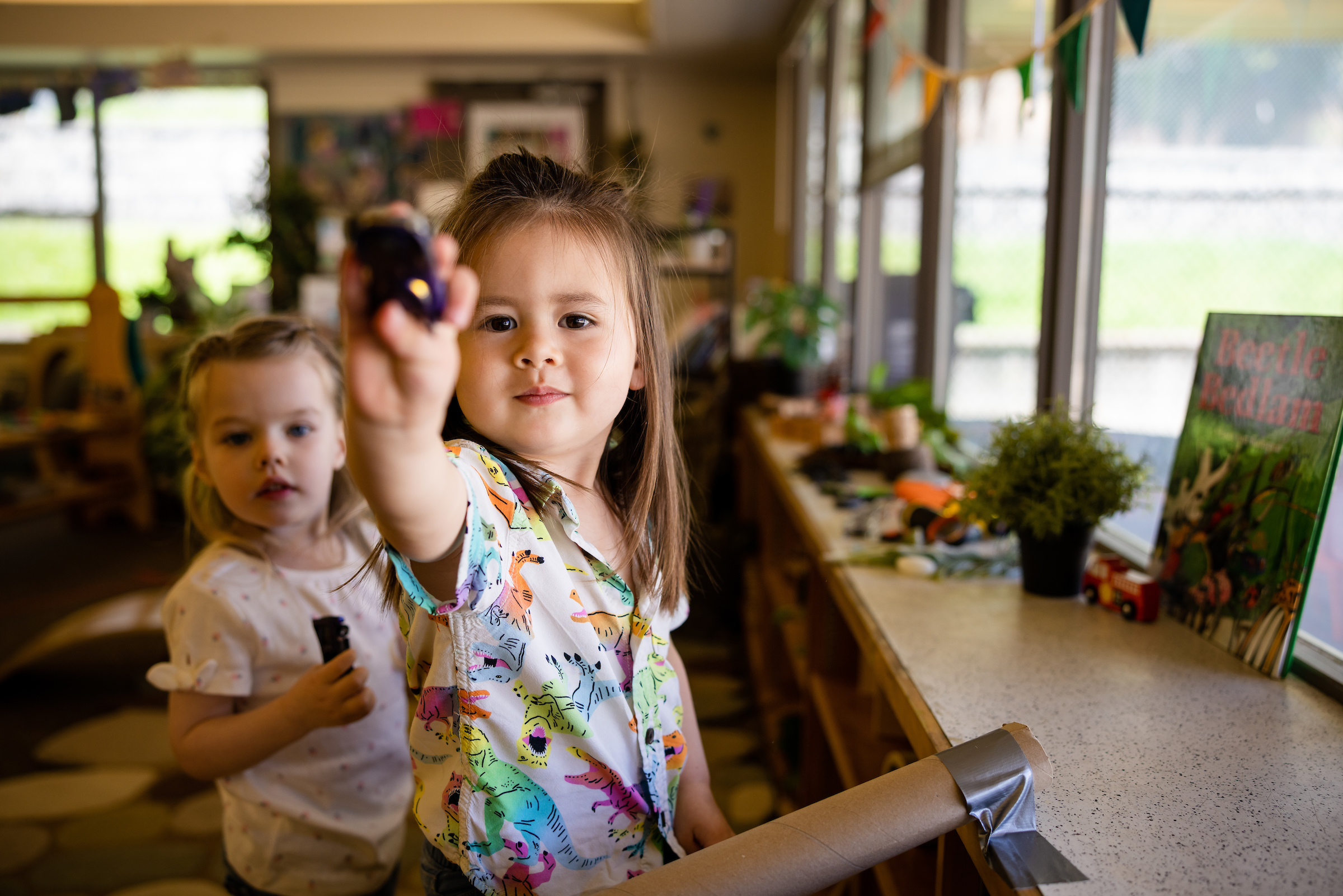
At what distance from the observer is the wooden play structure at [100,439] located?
4969 millimetres

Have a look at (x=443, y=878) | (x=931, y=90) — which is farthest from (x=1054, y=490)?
(x=931, y=90)

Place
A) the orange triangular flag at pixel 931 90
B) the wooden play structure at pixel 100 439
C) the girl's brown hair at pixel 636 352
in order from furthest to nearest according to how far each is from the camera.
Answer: the wooden play structure at pixel 100 439 < the orange triangular flag at pixel 931 90 < the girl's brown hair at pixel 636 352

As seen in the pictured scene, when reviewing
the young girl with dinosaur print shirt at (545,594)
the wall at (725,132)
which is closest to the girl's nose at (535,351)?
the young girl with dinosaur print shirt at (545,594)

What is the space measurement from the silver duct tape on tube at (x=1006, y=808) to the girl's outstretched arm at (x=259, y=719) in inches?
25.4

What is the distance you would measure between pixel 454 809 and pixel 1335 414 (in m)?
0.92

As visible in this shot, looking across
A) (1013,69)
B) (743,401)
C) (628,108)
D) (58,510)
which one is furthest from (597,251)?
(628,108)

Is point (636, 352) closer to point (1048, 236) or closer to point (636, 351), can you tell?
point (636, 351)

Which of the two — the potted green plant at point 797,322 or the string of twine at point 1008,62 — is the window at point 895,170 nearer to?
the string of twine at point 1008,62

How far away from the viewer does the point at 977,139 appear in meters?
2.34

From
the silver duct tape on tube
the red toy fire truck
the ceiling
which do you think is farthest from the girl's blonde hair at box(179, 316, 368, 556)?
the ceiling

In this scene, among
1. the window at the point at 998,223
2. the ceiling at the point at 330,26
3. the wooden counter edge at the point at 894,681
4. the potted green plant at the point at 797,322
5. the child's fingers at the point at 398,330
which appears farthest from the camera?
the ceiling at the point at 330,26

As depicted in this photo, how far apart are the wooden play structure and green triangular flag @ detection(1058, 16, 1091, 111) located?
4.80 metres

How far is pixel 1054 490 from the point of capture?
4.17ft

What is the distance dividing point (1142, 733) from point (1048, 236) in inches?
46.4
